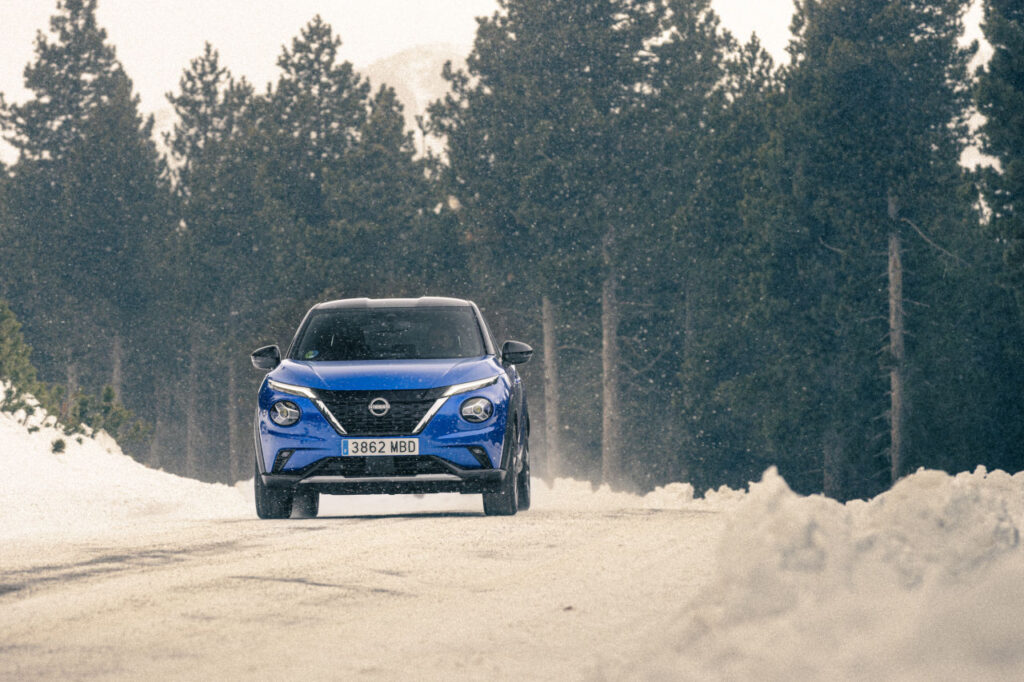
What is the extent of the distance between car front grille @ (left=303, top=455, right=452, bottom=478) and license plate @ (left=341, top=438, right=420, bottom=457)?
0.04m

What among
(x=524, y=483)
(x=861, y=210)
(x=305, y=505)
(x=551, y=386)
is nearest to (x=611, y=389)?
(x=551, y=386)

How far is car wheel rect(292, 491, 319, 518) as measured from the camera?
1341cm

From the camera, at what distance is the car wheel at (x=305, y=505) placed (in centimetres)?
1341

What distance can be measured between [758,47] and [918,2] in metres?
9.18

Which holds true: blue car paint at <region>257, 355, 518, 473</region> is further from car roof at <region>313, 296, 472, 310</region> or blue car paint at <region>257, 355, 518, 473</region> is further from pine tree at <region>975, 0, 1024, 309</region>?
pine tree at <region>975, 0, 1024, 309</region>

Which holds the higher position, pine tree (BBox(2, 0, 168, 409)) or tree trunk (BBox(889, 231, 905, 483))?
pine tree (BBox(2, 0, 168, 409))

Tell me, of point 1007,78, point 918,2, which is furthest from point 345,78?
point 1007,78

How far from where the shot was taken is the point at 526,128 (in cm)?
5125

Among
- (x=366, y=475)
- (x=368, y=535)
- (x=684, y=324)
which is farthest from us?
(x=684, y=324)

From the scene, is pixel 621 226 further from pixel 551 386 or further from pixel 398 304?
pixel 398 304

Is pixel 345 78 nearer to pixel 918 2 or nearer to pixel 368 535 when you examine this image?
pixel 918 2

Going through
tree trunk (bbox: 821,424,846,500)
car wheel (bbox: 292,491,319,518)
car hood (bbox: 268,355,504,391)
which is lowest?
tree trunk (bbox: 821,424,846,500)

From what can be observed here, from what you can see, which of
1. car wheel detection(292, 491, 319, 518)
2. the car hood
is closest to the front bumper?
the car hood

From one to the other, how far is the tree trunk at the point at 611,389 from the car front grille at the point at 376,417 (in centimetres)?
→ 4058
